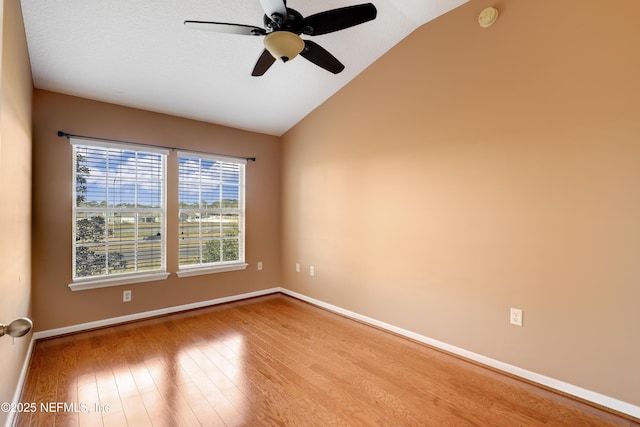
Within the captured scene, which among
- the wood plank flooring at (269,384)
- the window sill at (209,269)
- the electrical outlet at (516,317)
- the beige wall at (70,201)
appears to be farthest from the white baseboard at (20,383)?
the electrical outlet at (516,317)

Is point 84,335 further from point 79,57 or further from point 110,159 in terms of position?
point 79,57

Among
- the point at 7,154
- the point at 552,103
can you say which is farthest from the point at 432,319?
the point at 7,154

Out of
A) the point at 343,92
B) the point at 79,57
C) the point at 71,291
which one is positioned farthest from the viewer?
the point at 343,92

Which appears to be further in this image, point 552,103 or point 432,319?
point 432,319

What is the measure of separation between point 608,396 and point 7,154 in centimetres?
396

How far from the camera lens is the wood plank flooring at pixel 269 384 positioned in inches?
74.7

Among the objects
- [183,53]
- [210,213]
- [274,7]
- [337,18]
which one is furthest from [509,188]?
[210,213]

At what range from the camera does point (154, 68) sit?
289 centimetres

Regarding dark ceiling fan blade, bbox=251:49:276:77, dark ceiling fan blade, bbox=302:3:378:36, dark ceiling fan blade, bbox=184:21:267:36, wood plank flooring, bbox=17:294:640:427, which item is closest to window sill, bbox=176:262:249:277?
wood plank flooring, bbox=17:294:640:427

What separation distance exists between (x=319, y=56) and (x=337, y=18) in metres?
0.41

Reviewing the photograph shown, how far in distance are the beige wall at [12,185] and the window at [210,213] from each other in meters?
1.55

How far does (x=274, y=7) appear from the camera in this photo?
5.74 ft

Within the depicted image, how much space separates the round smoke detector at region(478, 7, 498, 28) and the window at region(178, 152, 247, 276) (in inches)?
125

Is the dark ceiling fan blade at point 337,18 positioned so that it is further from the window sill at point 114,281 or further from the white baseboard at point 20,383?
the window sill at point 114,281
